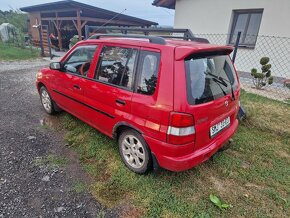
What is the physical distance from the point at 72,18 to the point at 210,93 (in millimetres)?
14167

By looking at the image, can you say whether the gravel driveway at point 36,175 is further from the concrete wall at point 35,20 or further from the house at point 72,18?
the concrete wall at point 35,20

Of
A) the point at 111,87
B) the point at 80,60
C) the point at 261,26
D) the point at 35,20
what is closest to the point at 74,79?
the point at 80,60

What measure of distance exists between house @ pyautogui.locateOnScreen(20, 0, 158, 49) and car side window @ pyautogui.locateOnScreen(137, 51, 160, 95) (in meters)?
12.3

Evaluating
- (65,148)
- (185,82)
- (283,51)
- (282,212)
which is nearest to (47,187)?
(65,148)

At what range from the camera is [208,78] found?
2.32 meters

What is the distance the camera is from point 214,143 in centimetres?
248

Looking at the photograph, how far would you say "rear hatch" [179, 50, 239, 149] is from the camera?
83.0 inches

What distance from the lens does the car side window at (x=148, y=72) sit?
2218 millimetres

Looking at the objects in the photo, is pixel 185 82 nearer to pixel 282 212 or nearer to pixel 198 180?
pixel 198 180

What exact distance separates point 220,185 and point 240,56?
7.14 meters

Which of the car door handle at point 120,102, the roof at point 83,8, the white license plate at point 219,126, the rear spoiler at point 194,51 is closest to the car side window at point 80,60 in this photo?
the car door handle at point 120,102

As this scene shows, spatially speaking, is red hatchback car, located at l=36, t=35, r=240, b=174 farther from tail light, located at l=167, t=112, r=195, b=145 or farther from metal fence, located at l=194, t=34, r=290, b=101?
metal fence, located at l=194, t=34, r=290, b=101

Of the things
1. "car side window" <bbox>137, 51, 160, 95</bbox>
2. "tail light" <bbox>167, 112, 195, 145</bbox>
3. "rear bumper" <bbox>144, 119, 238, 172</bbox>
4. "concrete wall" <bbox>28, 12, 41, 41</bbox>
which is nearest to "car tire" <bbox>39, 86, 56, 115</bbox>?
"car side window" <bbox>137, 51, 160, 95</bbox>

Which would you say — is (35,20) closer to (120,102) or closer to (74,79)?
(74,79)
